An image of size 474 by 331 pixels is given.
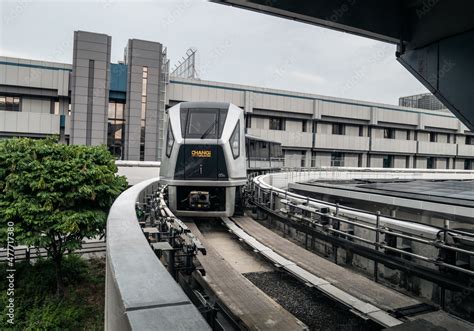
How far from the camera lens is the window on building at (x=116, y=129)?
36000mm

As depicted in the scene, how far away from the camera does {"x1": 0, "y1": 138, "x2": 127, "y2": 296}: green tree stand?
15.9m

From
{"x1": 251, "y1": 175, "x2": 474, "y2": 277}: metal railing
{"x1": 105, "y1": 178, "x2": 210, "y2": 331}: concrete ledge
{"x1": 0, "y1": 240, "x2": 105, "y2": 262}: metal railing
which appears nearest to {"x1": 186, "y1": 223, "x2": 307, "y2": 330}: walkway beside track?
{"x1": 105, "y1": 178, "x2": 210, "y2": 331}: concrete ledge

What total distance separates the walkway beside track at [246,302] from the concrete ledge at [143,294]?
198cm

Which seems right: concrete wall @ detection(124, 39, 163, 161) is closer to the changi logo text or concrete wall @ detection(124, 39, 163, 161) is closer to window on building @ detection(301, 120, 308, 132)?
window on building @ detection(301, 120, 308, 132)

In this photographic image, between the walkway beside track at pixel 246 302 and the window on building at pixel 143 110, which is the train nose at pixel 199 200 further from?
the window on building at pixel 143 110

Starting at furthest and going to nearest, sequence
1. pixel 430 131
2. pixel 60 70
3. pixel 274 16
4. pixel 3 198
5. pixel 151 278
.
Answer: pixel 430 131
pixel 60 70
pixel 3 198
pixel 274 16
pixel 151 278

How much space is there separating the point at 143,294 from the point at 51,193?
613 inches

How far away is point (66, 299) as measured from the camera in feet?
56.0

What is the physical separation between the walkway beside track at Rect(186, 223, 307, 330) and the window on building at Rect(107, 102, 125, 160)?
31678mm

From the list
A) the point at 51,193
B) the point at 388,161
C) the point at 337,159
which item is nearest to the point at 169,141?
the point at 51,193

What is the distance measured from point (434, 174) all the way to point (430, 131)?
1925 cm

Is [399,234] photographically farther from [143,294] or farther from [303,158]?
Answer: [303,158]

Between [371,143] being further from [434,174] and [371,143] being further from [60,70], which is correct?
[60,70]

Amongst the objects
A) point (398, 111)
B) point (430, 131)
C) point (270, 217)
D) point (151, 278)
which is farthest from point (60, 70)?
point (430, 131)
